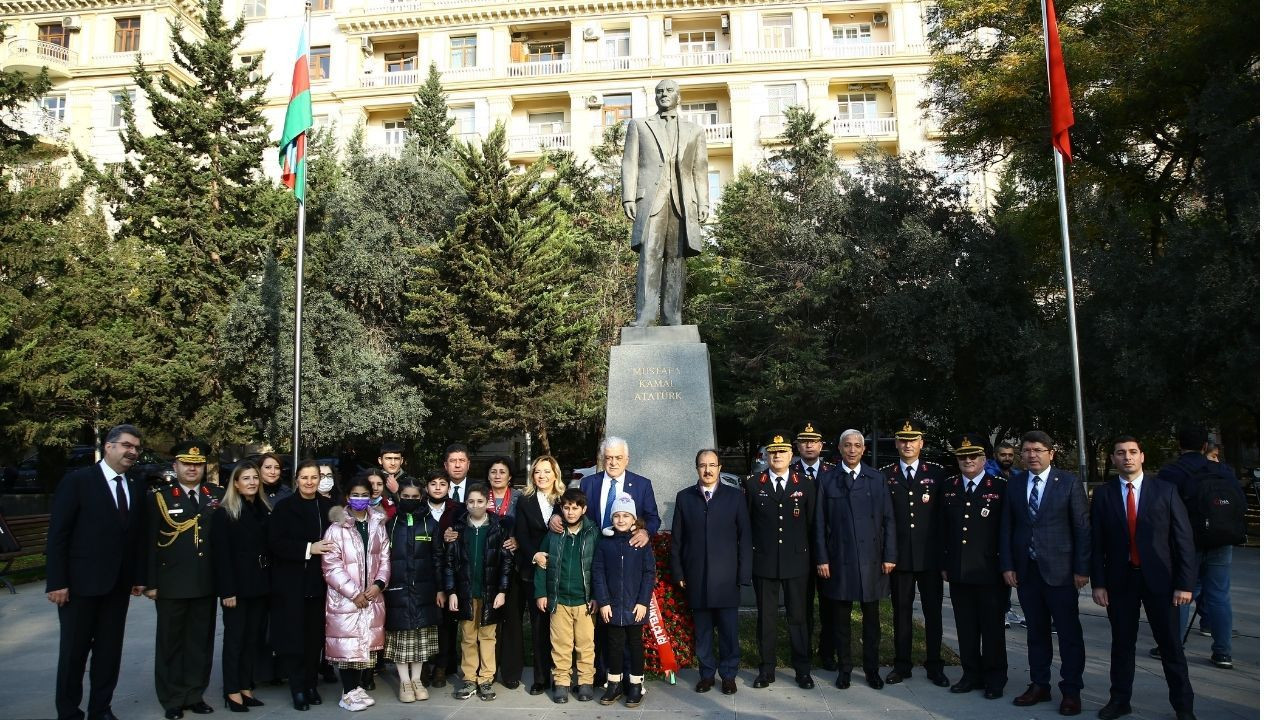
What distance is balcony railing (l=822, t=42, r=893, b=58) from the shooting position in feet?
118

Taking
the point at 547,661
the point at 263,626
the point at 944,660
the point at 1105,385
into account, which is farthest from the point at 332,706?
the point at 1105,385

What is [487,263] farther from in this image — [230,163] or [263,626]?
[263,626]

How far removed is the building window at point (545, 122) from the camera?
1510 inches

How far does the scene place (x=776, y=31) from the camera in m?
37.0

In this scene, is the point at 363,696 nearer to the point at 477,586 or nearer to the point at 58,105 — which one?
the point at 477,586

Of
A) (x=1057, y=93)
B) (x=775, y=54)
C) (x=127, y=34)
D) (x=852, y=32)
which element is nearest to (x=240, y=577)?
(x=1057, y=93)

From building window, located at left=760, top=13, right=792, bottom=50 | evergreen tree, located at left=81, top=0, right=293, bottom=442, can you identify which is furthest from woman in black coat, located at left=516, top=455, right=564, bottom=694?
building window, located at left=760, top=13, right=792, bottom=50

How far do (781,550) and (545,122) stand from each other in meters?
34.9

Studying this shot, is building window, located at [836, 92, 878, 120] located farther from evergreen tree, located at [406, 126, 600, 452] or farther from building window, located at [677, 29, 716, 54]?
evergreen tree, located at [406, 126, 600, 452]

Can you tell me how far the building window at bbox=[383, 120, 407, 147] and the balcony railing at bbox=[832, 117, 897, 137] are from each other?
20.0 m

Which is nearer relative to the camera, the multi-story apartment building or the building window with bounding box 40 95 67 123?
the multi-story apartment building

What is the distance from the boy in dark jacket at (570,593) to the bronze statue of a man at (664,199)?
3295 mm

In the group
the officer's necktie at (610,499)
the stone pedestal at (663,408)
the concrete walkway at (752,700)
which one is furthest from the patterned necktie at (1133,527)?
the officer's necktie at (610,499)

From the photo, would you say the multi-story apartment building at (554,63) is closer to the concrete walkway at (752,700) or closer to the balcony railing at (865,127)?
the balcony railing at (865,127)
